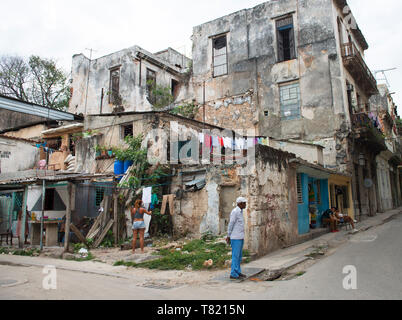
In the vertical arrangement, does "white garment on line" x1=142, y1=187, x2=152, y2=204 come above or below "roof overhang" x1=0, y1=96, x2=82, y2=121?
below

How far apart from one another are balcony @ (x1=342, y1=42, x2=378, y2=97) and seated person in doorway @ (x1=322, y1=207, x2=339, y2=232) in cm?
955

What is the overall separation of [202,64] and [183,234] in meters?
14.0

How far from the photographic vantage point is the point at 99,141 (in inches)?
691

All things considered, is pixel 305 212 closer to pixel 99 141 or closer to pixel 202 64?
pixel 99 141

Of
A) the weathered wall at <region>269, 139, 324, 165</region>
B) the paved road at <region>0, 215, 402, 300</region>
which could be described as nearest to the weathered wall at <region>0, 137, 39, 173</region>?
the paved road at <region>0, 215, 402, 300</region>

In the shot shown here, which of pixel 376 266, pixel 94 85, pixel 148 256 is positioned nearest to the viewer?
pixel 376 266

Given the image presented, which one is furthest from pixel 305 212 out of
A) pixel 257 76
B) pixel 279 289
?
pixel 257 76

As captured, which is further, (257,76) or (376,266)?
(257,76)

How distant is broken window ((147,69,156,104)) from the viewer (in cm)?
2331

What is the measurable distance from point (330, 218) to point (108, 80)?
18181mm

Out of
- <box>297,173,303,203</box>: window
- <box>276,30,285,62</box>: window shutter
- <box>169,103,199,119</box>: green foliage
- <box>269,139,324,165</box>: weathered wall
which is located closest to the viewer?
<box>297,173,303,203</box>: window

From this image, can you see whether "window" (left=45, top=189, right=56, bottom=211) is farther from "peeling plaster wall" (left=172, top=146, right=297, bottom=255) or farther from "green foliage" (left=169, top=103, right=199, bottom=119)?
"green foliage" (left=169, top=103, right=199, bottom=119)

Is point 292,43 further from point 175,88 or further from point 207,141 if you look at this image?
point 175,88

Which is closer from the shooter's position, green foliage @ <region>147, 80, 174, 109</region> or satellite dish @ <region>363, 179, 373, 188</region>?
satellite dish @ <region>363, 179, 373, 188</region>
